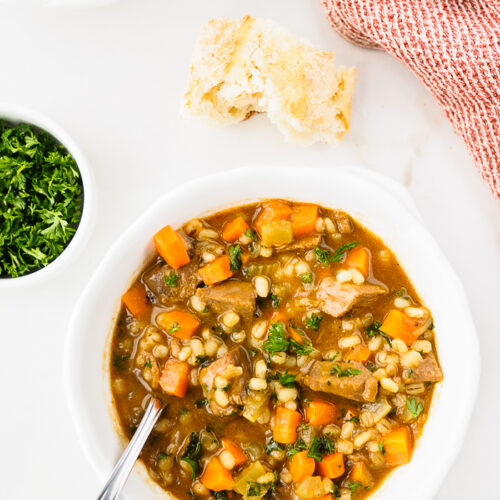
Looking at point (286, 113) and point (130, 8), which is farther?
point (130, 8)

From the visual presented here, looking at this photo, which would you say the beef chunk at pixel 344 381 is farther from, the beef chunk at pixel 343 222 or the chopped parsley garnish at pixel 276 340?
the beef chunk at pixel 343 222

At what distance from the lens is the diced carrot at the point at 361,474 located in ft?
11.9

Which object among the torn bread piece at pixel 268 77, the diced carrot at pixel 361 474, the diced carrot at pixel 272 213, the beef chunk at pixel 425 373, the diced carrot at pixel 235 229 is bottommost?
the diced carrot at pixel 361 474

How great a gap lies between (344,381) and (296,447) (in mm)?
481

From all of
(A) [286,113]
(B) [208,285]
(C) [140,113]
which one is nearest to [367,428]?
(B) [208,285]

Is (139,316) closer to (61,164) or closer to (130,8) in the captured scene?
(61,164)

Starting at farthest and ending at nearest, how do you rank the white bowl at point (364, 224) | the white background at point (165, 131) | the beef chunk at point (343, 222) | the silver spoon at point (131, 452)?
1. the white background at point (165, 131)
2. the beef chunk at point (343, 222)
3. the white bowl at point (364, 224)
4. the silver spoon at point (131, 452)

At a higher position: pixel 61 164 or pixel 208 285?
pixel 61 164

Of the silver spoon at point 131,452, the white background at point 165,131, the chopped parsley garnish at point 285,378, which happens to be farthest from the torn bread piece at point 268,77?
the silver spoon at point 131,452

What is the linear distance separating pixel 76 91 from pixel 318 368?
7.27ft

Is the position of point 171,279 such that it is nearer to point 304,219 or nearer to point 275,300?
point 275,300

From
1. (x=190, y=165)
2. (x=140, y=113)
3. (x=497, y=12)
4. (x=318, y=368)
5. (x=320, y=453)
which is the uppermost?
(x=497, y=12)

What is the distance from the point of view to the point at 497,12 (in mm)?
3625

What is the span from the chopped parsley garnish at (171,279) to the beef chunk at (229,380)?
489 millimetres
